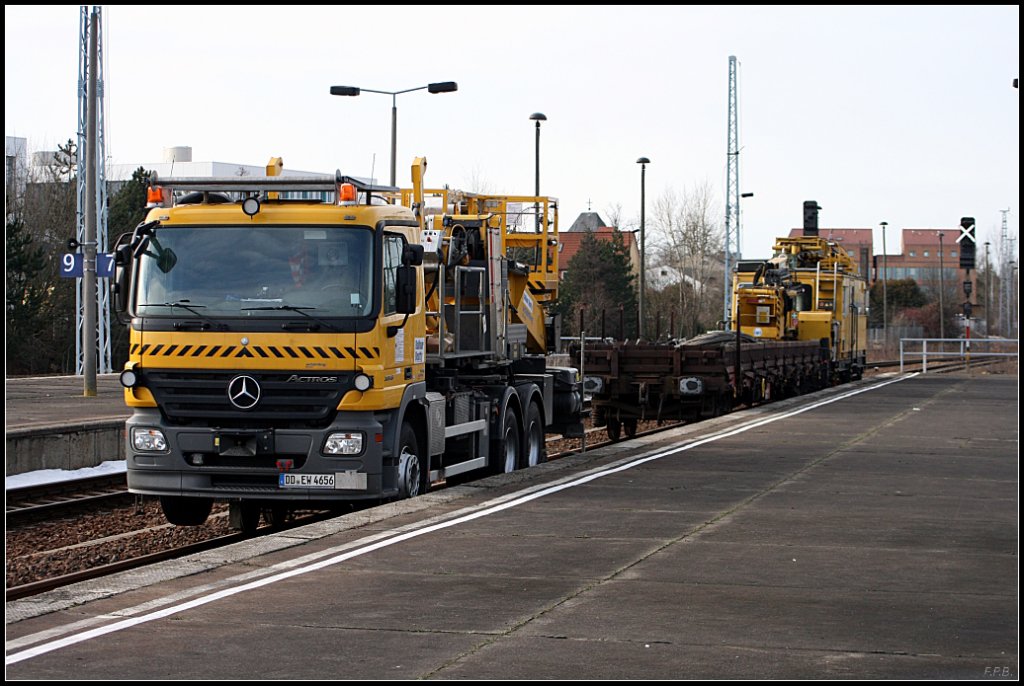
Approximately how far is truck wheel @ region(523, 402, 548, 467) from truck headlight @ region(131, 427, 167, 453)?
245 inches

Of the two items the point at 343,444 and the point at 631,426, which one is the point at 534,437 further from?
the point at 631,426

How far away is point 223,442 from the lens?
11.9 m

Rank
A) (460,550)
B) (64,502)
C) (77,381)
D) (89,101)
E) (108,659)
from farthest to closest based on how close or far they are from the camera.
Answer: (77,381) < (89,101) < (64,502) < (460,550) < (108,659)

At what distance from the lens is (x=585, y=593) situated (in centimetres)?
838

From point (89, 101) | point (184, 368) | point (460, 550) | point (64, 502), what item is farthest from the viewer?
point (89, 101)

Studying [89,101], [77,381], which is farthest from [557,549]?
[77,381]

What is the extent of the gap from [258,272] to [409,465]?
8.17 ft

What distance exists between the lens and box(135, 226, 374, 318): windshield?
11.8 metres

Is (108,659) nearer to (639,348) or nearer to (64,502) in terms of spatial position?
(64,502)

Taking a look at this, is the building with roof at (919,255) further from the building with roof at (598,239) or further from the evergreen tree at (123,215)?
the evergreen tree at (123,215)

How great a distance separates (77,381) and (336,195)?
2410 cm

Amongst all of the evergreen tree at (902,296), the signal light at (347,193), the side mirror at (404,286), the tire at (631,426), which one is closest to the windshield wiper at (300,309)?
the side mirror at (404,286)

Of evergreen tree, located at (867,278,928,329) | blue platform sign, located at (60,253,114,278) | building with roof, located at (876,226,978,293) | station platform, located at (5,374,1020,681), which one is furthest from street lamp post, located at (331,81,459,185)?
building with roof, located at (876,226,978,293)

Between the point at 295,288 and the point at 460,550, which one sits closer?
the point at 460,550
